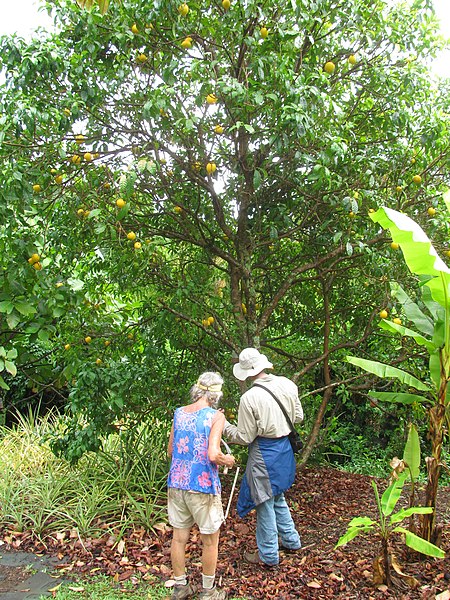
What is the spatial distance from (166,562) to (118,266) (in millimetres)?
2390

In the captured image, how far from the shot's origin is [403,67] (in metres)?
4.48

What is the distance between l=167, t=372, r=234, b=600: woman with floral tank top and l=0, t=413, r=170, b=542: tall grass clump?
123 cm

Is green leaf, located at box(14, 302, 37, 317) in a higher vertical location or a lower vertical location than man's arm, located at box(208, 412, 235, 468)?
higher

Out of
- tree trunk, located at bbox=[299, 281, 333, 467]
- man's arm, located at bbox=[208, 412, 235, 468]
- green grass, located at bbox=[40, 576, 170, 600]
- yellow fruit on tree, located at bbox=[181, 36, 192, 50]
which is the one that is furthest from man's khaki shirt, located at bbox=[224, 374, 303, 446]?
yellow fruit on tree, located at bbox=[181, 36, 192, 50]

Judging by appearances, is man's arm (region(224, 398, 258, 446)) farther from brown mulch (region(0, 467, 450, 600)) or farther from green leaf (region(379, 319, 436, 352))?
green leaf (region(379, 319, 436, 352))

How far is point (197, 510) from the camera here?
11.3ft

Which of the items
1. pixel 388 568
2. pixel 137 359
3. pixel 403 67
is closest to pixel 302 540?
pixel 388 568

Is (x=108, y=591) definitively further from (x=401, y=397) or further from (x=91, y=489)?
(x=401, y=397)

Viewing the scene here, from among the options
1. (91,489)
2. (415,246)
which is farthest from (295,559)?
(415,246)

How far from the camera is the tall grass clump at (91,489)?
476 centimetres

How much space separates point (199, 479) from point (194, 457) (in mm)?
139

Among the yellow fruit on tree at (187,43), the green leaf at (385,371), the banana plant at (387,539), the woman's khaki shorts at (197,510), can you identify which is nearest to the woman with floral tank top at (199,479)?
the woman's khaki shorts at (197,510)

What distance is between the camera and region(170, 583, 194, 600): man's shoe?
11.6 feet

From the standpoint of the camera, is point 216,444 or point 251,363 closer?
point 216,444
